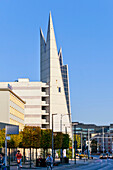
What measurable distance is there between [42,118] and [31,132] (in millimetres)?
87442

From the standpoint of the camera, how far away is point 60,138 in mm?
74625

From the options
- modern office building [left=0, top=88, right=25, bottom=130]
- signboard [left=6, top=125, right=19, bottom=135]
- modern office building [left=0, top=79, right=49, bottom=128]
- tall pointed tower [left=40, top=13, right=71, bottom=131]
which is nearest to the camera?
signboard [left=6, top=125, right=19, bottom=135]

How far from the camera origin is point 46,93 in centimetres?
14738

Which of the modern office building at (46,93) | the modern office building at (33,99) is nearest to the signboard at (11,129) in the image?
the modern office building at (46,93)

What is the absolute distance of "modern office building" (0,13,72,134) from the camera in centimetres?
14238

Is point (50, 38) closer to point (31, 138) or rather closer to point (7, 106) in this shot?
point (7, 106)

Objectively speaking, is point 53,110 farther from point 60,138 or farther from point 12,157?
point 60,138

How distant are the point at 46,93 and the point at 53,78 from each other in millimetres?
6554

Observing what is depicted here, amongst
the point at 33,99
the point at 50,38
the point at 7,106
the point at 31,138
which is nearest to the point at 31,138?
the point at 31,138

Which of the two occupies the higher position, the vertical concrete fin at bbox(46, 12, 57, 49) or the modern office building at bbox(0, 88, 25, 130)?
the vertical concrete fin at bbox(46, 12, 57, 49)

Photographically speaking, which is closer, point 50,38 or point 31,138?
point 31,138

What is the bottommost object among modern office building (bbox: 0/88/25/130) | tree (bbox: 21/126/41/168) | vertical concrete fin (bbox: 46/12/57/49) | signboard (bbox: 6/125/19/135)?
tree (bbox: 21/126/41/168)

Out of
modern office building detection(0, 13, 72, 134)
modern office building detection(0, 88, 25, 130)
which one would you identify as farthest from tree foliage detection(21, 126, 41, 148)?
modern office building detection(0, 13, 72, 134)

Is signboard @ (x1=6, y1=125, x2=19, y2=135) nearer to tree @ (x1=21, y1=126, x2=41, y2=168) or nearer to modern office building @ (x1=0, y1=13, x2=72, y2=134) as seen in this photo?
tree @ (x1=21, y1=126, x2=41, y2=168)
